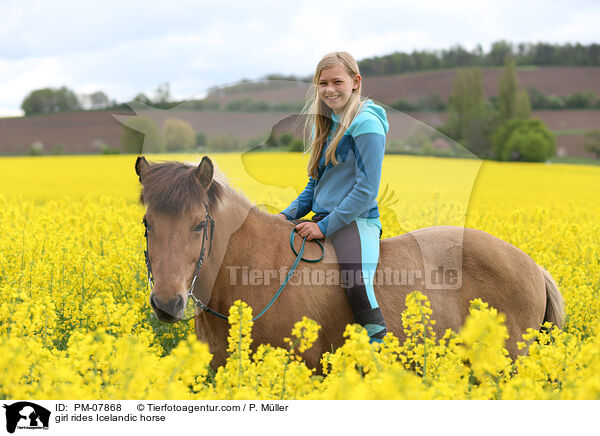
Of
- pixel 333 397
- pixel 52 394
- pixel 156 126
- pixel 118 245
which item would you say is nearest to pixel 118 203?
pixel 118 245

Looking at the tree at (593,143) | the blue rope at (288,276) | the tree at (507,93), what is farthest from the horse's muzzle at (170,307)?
the tree at (507,93)

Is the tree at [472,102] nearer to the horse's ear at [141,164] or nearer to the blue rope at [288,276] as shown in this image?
the blue rope at [288,276]

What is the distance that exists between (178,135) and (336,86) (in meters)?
1.14

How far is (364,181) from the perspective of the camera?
11.4 feet

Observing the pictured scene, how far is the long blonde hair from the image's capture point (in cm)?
357

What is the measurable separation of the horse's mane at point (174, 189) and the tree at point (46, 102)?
41.9 m

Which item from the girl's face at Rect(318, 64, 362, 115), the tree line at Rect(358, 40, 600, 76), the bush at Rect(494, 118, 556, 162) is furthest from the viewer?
the tree line at Rect(358, 40, 600, 76)

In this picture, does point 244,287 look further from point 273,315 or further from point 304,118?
point 304,118

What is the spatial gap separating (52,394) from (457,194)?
9.63 ft

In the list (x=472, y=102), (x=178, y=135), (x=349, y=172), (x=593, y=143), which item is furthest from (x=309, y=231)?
(x=593, y=143)

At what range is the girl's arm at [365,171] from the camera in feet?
11.3
